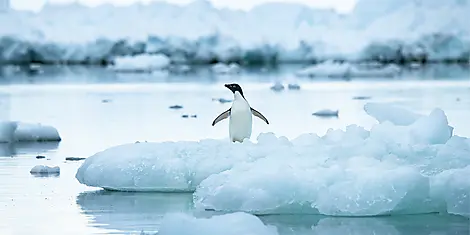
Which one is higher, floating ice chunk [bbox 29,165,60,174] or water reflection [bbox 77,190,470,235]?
water reflection [bbox 77,190,470,235]

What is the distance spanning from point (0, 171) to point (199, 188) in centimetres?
271

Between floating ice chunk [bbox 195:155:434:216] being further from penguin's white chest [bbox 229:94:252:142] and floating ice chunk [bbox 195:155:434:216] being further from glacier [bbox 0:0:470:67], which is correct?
Result: glacier [bbox 0:0:470:67]

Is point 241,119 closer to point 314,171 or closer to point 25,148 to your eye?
point 314,171

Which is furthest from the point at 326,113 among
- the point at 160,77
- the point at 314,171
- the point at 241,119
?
the point at 160,77

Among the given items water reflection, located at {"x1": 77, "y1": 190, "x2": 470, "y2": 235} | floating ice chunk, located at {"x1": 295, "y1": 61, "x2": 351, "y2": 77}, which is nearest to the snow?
floating ice chunk, located at {"x1": 295, "y1": 61, "x2": 351, "y2": 77}

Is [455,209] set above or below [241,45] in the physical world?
above

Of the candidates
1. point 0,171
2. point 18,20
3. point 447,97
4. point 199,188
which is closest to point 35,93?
point 447,97

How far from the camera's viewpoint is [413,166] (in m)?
6.34

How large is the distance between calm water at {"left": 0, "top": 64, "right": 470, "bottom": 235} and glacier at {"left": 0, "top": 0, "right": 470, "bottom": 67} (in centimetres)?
1215

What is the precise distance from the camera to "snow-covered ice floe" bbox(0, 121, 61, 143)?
427 inches

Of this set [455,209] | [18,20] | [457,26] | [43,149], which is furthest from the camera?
→ [18,20]

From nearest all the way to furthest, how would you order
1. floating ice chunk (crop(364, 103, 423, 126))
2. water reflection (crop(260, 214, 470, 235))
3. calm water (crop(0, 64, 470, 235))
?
1. water reflection (crop(260, 214, 470, 235))
2. calm water (crop(0, 64, 470, 235))
3. floating ice chunk (crop(364, 103, 423, 126))

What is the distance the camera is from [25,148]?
10227 mm

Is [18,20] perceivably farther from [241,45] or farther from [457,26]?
[457,26]
